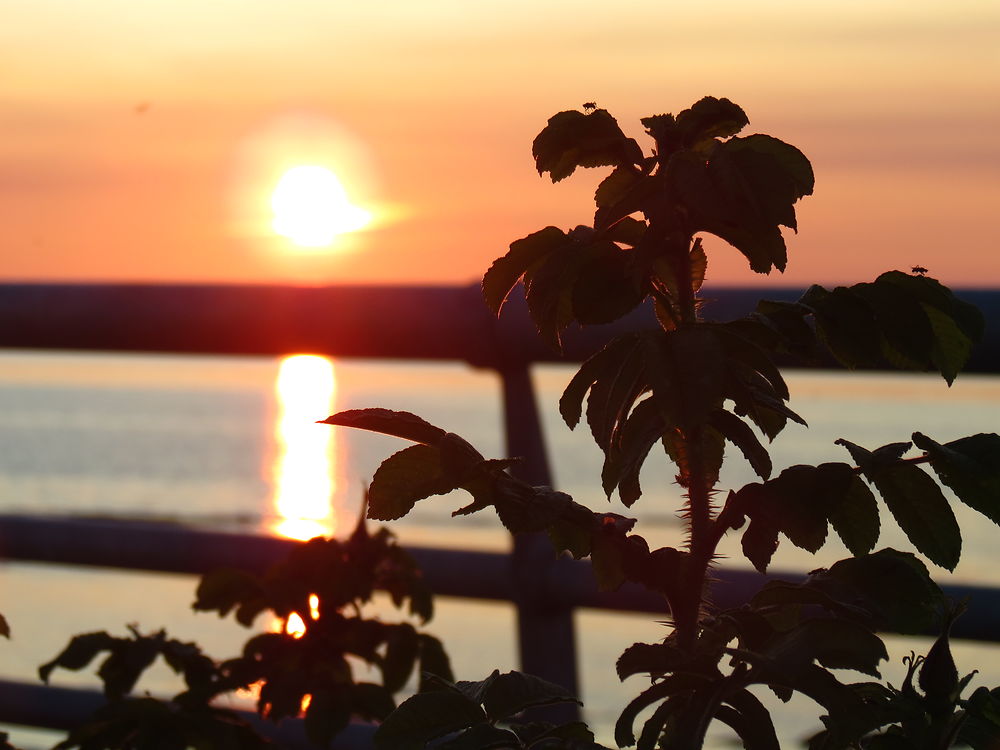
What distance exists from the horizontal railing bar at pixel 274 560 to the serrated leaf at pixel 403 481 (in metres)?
0.93

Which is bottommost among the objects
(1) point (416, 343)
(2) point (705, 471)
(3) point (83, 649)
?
(3) point (83, 649)

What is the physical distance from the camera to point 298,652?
1562mm

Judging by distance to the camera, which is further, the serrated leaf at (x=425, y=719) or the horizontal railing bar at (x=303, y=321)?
the horizontal railing bar at (x=303, y=321)

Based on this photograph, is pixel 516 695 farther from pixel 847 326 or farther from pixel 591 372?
pixel 847 326

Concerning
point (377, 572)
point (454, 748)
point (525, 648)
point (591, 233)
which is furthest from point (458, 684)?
point (525, 648)

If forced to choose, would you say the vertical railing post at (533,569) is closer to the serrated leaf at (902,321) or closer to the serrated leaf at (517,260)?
the serrated leaf at (517,260)

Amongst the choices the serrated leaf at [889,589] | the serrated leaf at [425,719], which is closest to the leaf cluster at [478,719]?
the serrated leaf at [425,719]

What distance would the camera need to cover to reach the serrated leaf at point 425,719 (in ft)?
2.89

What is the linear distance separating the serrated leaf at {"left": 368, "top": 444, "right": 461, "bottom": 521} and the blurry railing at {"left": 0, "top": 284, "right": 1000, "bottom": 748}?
101 cm

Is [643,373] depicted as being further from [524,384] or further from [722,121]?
[524,384]

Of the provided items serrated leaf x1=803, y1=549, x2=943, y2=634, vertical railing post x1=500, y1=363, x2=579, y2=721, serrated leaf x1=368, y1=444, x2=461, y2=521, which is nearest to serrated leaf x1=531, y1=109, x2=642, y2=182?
serrated leaf x1=368, y1=444, x2=461, y2=521

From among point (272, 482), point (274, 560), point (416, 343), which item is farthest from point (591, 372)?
point (272, 482)

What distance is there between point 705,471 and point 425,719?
0.91 ft

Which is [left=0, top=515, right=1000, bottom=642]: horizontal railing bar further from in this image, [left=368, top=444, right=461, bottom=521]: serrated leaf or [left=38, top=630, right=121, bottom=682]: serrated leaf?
[left=368, top=444, right=461, bottom=521]: serrated leaf
